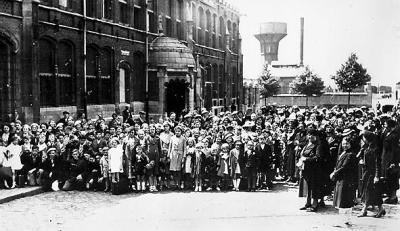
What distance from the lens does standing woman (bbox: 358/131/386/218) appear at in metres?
8.99

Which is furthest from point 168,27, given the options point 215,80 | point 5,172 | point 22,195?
point 22,195

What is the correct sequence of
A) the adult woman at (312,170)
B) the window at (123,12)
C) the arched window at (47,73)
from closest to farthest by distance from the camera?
the adult woman at (312,170), the arched window at (47,73), the window at (123,12)

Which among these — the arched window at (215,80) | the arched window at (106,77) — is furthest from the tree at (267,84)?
the arched window at (106,77)

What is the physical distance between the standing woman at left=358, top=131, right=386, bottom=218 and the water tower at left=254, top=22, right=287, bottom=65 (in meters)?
82.8

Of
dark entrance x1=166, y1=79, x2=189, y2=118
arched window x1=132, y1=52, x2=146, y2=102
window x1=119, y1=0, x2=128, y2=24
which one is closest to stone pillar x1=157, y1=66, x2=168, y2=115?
arched window x1=132, y1=52, x2=146, y2=102

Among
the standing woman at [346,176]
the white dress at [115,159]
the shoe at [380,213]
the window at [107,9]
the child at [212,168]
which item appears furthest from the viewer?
the window at [107,9]

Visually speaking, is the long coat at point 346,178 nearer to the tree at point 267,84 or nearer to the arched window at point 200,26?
the arched window at point 200,26

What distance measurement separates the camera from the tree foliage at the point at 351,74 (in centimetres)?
5003

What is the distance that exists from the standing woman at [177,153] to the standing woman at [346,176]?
4302 mm

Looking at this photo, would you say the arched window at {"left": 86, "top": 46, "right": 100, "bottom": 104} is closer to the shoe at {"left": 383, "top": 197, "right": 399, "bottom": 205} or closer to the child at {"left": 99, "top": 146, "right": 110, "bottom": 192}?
the child at {"left": 99, "top": 146, "right": 110, "bottom": 192}

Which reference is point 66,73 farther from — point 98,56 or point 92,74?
point 98,56

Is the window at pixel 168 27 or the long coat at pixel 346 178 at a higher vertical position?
the window at pixel 168 27

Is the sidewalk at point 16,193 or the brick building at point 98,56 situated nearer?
the sidewalk at point 16,193

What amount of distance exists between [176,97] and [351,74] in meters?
27.7
